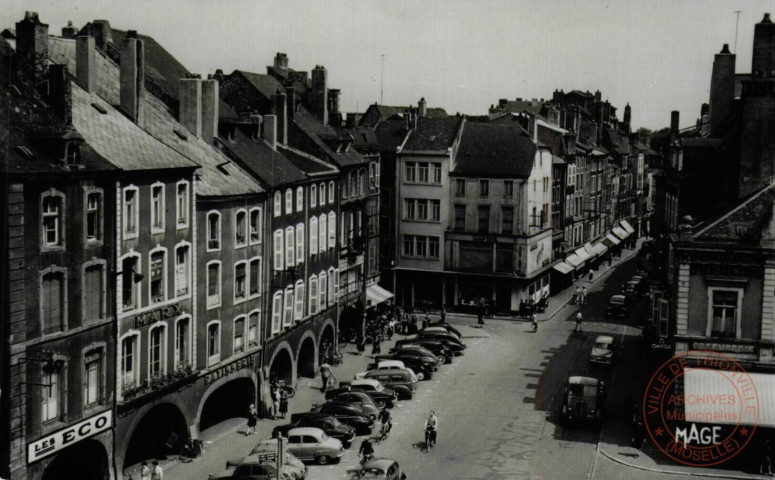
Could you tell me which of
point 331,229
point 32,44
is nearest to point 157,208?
point 32,44

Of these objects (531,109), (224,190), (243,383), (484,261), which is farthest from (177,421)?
(531,109)

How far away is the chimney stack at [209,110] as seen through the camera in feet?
184

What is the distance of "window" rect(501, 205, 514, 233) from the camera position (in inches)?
3538

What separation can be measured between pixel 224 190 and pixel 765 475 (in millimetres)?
31702

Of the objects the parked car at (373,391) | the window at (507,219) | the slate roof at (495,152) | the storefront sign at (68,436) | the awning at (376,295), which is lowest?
the parked car at (373,391)

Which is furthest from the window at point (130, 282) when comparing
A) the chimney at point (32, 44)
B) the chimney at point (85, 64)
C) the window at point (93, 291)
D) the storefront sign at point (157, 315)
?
the chimney at point (85, 64)

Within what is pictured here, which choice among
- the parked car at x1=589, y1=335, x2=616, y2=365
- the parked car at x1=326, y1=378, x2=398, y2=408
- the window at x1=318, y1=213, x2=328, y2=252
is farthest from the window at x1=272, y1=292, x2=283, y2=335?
the parked car at x1=589, y1=335, x2=616, y2=365

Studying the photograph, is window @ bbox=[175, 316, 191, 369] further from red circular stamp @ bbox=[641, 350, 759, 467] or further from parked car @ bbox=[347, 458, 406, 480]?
red circular stamp @ bbox=[641, 350, 759, 467]

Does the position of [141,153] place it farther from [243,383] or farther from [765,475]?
[765,475]

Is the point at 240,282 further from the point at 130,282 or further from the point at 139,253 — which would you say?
the point at 130,282

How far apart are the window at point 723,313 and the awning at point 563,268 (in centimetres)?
5214

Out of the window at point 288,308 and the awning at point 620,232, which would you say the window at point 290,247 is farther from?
the awning at point 620,232

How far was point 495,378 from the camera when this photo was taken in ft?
214

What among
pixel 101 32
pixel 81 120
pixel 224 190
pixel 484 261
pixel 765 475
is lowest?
pixel 765 475
